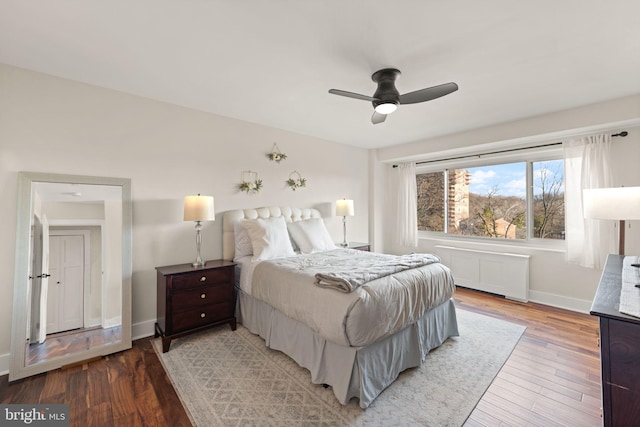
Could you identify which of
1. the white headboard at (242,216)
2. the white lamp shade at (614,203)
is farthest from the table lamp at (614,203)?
the white headboard at (242,216)

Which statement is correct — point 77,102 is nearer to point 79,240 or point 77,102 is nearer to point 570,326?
point 79,240

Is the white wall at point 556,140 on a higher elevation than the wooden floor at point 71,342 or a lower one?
higher

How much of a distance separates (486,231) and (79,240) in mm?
5409

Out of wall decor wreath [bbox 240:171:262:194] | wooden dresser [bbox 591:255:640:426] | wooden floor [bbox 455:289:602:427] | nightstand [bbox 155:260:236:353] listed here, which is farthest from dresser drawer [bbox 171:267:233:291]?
wooden dresser [bbox 591:255:640:426]

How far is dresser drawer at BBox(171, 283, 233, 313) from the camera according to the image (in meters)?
2.58

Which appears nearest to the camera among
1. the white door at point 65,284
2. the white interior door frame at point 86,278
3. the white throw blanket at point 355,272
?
the white throw blanket at point 355,272

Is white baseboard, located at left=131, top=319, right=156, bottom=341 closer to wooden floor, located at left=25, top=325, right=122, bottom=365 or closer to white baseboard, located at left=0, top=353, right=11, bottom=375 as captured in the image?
wooden floor, located at left=25, top=325, right=122, bottom=365

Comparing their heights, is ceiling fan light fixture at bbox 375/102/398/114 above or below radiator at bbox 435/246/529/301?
above

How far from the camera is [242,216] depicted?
137 inches

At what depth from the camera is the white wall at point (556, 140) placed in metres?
2.99

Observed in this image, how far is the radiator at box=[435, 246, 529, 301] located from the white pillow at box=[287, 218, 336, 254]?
7.62 feet

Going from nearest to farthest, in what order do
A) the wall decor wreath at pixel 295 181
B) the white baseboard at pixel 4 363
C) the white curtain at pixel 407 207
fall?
the white baseboard at pixel 4 363 < the wall decor wreath at pixel 295 181 < the white curtain at pixel 407 207

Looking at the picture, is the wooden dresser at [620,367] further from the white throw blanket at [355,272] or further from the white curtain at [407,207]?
the white curtain at [407,207]

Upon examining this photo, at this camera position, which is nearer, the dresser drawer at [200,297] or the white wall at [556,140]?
the dresser drawer at [200,297]
